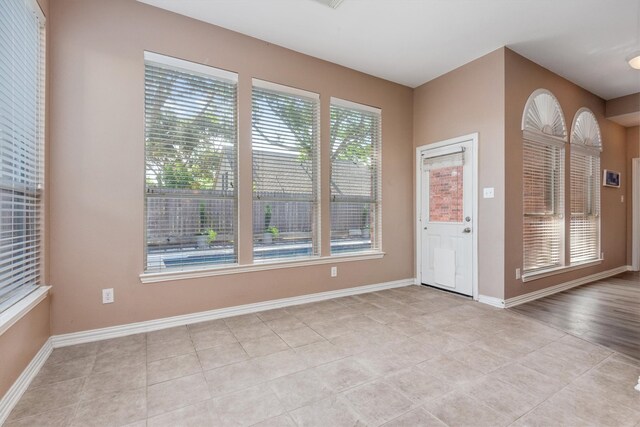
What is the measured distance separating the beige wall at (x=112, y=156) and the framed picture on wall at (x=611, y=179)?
5.76 metres

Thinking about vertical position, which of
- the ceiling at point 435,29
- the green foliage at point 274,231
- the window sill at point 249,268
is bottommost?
the window sill at point 249,268

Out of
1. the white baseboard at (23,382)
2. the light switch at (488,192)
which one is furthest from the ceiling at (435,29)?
the white baseboard at (23,382)

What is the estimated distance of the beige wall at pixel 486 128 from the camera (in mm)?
3439

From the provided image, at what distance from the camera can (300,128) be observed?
11.8ft

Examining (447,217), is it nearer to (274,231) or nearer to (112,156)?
(274,231)

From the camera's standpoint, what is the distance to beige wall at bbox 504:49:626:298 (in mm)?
3461

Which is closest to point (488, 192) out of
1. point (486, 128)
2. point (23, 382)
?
point (486, 128)

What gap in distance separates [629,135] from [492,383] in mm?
6351

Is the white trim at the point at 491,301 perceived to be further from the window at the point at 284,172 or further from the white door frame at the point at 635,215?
the white door frame at the point at 635,215

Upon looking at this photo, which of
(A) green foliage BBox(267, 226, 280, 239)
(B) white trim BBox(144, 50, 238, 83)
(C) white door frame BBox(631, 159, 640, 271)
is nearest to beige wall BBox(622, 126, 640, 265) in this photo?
(C) white door frame BBox(631, 159, 640, 271)

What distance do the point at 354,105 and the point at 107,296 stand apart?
3.41 m

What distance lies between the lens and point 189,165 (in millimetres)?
2943

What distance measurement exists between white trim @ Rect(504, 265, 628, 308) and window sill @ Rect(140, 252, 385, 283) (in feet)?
5.31

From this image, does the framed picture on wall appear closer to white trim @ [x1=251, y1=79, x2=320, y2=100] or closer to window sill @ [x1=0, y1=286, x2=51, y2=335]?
white trim @ [x1=251, y1=79, x2=320, y2=100]
